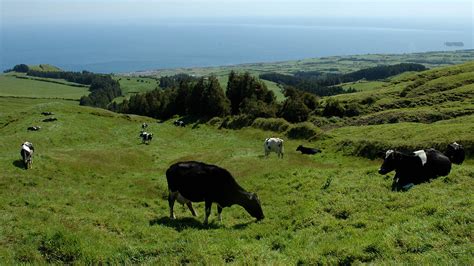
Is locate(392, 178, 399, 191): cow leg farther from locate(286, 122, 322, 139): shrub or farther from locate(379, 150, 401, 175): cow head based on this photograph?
locate(286, 122, 322, 139): shrub

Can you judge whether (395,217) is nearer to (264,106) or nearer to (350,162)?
(350,162)

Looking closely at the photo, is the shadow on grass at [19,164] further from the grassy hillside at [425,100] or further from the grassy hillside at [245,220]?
the grassy hillside at [425,100]

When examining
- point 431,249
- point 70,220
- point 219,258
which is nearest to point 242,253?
point 219,258

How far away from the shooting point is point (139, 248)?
12.6 metres

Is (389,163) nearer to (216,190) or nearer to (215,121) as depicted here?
(216,190)

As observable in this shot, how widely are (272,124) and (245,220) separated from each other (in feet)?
147

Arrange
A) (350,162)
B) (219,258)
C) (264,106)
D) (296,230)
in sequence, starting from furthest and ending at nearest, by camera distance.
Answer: (264,106)
(350,162)
(296,230)
(219,258)

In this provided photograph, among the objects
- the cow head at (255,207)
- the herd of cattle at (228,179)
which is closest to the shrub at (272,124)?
the herd of cattle at (228,179)

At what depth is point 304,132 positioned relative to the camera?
53.8 m

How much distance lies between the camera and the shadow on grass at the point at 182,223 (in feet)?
53.5

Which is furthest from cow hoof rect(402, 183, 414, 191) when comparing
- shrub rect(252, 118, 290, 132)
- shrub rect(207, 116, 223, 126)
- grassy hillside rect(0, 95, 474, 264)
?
shrub rect(207, 116, 223, 126)

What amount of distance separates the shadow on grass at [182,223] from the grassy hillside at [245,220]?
0.14 feet

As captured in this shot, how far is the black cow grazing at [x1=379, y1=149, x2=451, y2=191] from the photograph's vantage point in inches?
749

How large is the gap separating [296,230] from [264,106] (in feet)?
194
